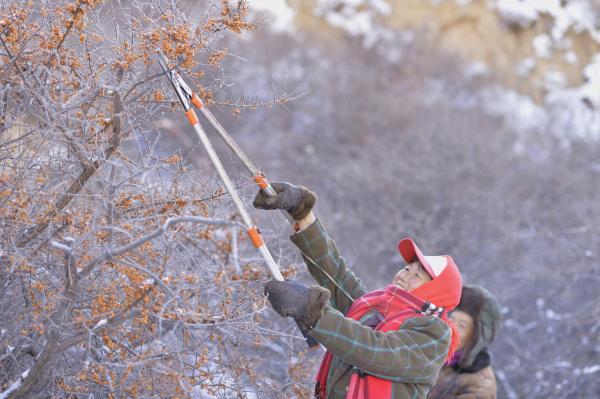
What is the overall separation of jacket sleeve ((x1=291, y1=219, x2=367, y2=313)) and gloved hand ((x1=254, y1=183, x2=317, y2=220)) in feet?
0.31

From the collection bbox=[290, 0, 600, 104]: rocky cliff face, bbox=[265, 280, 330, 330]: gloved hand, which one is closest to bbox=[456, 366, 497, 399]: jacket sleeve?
bbox=[265, 280, 330, 330]: gloved hand

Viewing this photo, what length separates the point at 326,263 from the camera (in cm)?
351

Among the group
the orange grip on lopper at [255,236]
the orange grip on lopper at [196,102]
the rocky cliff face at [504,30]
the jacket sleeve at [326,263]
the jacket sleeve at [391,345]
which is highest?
the rocky cliff face at [504,30]

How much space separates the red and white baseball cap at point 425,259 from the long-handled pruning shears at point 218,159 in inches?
22.1

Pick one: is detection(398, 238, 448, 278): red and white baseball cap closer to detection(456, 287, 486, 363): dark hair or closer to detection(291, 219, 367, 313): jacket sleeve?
detection(291, 219, 367, 313): jacket sleeve

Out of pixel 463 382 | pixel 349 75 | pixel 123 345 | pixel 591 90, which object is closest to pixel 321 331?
pixel 123 345

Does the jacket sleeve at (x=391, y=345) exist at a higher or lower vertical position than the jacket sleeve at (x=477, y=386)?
lower

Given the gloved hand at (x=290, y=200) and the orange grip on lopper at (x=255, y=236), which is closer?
the orange grip on lopper at (x=255, y=236)

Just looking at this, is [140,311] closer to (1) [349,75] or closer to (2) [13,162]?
(2) [13,162]

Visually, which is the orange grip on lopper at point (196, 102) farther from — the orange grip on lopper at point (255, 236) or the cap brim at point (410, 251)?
the cap brim at point (410, 251)

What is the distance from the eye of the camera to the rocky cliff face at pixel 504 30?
17.3m

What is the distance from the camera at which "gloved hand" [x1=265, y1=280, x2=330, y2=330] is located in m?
2.81

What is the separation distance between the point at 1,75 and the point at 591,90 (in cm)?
1152

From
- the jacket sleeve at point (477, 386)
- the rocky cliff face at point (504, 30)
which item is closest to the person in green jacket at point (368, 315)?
the jacket sleeve at point (477, 386)
